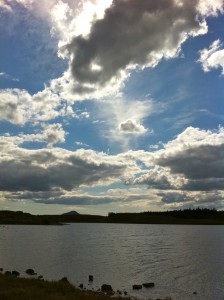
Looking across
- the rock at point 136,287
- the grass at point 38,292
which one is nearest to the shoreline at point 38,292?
the grass at point 38,292

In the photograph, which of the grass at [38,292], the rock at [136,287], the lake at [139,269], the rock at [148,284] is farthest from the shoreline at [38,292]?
the rock at [148,284]

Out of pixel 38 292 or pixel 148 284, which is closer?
pixel 38 292

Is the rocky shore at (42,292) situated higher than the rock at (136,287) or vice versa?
the rocky shore at (42,292)

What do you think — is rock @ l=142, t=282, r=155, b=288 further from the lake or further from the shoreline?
the shoreline

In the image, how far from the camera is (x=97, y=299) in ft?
106

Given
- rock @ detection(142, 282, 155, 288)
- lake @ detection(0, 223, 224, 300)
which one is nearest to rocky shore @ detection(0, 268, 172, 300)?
rock @ detection(142, 282, 155, 288)

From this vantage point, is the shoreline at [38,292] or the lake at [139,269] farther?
the lake at [139,269]

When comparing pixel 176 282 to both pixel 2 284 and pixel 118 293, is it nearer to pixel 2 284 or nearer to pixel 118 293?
pixel 118 293

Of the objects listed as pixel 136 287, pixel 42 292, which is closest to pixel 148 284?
pixel 136 287

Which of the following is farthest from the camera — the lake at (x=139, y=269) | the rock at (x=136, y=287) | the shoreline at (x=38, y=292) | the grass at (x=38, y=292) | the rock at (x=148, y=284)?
the rock at (x=148, y=284)

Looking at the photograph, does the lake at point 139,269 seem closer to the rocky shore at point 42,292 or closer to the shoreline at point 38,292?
the rocky shore at point 42,292

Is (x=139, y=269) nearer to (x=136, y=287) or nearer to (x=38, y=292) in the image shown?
(x=136, y=287)

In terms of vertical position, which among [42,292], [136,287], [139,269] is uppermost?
[42,292]

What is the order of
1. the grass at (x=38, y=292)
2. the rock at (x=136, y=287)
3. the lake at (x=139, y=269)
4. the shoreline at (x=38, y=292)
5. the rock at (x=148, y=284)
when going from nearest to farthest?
the grass at (x=38, y=292)
the shoreline at (x=38, y=292)
the rock at (x=136, y=287)
the lake at (x=139, y=269)
the rock at (x=148, y=284)
